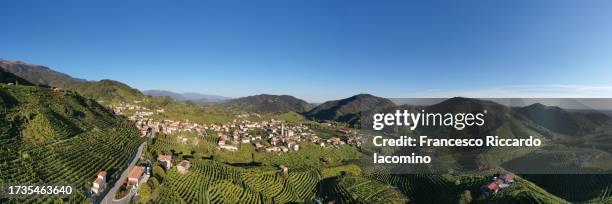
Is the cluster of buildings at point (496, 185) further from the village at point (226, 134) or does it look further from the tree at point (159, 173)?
the tree at point (159, 173)

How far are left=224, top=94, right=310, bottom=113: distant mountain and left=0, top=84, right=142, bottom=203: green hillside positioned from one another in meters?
97.0

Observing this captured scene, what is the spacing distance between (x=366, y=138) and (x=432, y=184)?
2843cm

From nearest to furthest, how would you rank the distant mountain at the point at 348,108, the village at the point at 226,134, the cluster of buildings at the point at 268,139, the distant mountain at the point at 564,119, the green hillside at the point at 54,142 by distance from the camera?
1. the green hillside at the point at 54,142
2. the village at the point at 226,134
3. the cluster of buildings at the point at 268,139
4. the distant mountain at the point at 564,119
5. the distant mountain at the point at 348,108

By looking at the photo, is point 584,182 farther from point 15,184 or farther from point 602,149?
point 15,184

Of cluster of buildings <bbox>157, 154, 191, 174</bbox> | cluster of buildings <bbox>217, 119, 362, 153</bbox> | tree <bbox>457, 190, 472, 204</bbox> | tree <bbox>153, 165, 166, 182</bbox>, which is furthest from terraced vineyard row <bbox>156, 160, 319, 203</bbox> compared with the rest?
tree <bbox>457, 190, 472, 204</bbox>

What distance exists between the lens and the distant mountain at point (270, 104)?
458 ft

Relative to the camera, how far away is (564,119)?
6825 cm

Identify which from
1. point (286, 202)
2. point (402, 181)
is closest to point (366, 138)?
point (402, 181)

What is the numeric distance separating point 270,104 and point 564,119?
105753mm

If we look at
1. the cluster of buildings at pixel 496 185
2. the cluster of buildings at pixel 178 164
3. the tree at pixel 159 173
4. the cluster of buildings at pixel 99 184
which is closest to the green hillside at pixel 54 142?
the cluster of buildings at pixel 99 184

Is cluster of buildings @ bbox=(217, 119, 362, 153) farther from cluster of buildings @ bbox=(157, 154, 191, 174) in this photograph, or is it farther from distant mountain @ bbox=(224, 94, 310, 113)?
distant mountain @ bbox=(224, 94, 310, 113)

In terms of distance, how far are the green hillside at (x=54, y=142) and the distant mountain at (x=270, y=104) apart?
97.0 metres

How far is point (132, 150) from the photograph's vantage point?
31.5 metres

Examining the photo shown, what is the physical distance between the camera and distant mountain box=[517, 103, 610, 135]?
6506 centimetres
